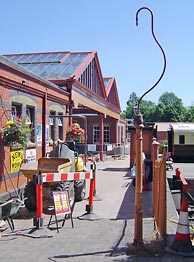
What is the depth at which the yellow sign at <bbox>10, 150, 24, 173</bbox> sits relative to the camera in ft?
34.0

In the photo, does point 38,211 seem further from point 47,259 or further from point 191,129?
point 191,129

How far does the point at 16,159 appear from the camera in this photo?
1060 cm

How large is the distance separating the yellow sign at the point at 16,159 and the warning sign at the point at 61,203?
3.09 metres

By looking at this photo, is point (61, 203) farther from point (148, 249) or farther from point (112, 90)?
point (112, 90)

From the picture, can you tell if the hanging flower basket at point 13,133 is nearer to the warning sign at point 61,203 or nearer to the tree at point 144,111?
the warning sign at point 61,203

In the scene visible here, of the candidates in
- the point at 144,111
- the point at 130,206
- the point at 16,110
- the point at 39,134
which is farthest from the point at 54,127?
the point at 144,111

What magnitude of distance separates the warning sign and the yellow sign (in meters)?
3.09

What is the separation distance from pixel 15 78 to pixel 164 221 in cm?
642

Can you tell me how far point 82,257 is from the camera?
18.0 ft

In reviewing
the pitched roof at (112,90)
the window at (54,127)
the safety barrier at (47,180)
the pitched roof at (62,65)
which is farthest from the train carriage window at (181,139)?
the safety barrier at (47,180)

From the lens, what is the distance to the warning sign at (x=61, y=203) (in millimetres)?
7406

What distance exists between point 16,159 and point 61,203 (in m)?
3.46

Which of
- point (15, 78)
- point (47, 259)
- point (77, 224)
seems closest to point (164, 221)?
point (47, 259)

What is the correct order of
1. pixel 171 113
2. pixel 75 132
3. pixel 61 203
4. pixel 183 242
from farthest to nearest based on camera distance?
pixel 171 113
pixel 75 132
pixel 61 203
pixel 183 242
